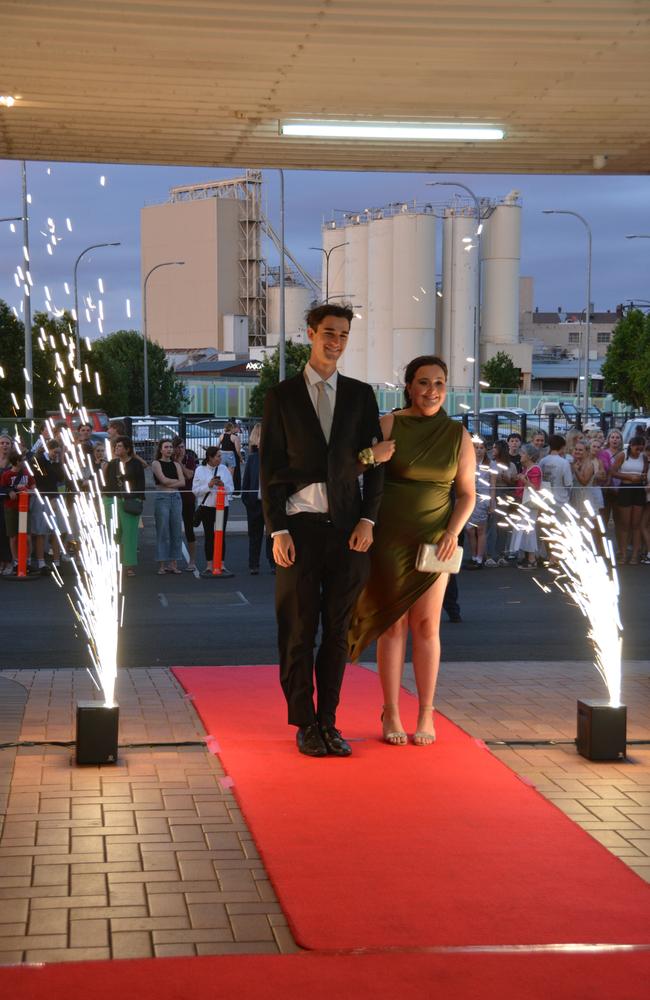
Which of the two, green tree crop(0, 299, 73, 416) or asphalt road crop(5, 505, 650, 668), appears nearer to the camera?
asphalt road crop(5, 505, 650, 668)

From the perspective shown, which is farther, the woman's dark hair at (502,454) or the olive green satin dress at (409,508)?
the woman's dark hair at (502,454)

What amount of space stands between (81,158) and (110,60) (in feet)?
8.19

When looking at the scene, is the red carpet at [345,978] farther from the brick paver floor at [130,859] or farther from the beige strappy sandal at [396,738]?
the beige strappy sandal at [396,738]

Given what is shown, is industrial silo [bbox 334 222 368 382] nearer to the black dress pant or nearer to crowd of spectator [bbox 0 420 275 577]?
Answer: crowd of spectator [bbox 0 420 275 577]

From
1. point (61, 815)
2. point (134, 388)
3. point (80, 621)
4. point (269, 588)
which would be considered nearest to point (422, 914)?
point (61, 815)

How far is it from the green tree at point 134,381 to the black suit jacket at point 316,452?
6643 centimetres

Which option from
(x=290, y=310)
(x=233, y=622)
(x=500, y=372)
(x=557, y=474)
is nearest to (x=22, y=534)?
(x=233, y=622)

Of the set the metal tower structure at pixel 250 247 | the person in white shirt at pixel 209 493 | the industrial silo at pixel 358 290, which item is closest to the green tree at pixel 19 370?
the person in white shirt at pixel 209 493

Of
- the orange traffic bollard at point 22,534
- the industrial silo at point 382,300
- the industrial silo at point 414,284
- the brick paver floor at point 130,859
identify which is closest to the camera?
the brick paver floor at point 130,859

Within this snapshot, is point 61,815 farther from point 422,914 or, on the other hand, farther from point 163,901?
point 422,914

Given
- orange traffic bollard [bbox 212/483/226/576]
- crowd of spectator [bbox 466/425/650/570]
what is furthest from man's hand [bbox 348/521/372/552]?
crowd of spectator [bbox 466/425/650/570]

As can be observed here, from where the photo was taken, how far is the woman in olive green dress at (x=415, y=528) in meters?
6.57

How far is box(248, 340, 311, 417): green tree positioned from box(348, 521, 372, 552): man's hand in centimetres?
6011

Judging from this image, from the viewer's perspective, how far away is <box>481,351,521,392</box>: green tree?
294 feet
